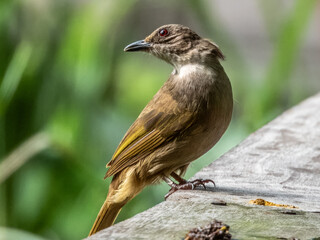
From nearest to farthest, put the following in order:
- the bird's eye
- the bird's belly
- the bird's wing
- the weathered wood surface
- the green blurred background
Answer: the weathered wood surface < the bird's belly < the bird's wing < the bird's eye < the green blurred background

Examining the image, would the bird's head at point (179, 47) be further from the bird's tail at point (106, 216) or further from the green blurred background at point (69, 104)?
the green blurred background at point (69, 104)

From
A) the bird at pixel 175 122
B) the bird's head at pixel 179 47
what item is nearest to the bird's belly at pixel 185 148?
the bird at pixel 175 122

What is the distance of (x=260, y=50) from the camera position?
10188mm

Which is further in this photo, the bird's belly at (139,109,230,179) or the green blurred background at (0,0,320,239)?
the green blurred background at (0,0,320,239)

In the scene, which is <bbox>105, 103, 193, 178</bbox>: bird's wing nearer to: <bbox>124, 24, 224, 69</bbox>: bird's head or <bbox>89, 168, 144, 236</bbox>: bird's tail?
<bbox>89, 168, 144, 236</bbox>: bird's tail

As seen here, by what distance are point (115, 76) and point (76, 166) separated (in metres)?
0.79

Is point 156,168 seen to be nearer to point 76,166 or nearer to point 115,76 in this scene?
point 76,166

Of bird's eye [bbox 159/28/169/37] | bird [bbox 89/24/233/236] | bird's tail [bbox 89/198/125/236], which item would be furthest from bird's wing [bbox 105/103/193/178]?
bird's eye [bbox 159/28/169/37]

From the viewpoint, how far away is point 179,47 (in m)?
3.72

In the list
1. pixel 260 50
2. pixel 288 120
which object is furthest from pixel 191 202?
pixel 260 50

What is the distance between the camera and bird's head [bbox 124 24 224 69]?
366 cm

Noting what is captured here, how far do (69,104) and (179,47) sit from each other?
4.37 feet

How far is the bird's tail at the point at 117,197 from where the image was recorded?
3604 mm

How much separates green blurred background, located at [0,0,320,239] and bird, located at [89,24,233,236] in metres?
0.98
